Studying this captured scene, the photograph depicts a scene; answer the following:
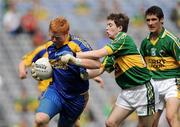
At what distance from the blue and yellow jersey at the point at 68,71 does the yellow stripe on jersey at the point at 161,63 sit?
41.6 inches

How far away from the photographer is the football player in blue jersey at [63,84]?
11.2 metres

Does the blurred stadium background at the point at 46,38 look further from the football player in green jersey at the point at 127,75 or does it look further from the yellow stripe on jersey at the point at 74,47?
the yellow stripe on jersey at the point at 74,47

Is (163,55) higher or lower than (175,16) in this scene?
higher

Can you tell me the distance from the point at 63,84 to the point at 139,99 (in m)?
1.18

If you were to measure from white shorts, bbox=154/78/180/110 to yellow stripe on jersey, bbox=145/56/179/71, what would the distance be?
23 centimetres

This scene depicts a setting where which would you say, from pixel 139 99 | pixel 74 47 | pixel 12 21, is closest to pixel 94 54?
pixel 74 47

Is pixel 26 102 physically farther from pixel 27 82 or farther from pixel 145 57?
pixel 145 57

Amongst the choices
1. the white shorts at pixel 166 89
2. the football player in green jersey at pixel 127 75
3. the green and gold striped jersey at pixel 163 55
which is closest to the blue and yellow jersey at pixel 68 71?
the football player in green jersey at pixel 127 75

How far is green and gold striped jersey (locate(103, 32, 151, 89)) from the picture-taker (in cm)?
1110

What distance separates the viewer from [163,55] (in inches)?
464

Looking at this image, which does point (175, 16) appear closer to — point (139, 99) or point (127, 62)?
point (139, 99)

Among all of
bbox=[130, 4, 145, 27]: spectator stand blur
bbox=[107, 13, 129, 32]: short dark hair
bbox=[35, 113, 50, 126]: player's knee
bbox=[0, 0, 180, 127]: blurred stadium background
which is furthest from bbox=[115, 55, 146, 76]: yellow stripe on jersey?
bbox=[130, 4, 145, 27]: spectator stand blur

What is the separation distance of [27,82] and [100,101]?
2176 mm

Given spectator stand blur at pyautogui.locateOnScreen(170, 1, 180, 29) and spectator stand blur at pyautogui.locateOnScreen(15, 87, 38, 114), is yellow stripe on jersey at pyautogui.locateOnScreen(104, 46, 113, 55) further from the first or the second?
spectator stand blur at pyautogui.locateOnScreen(170, 1, 180, 29)
